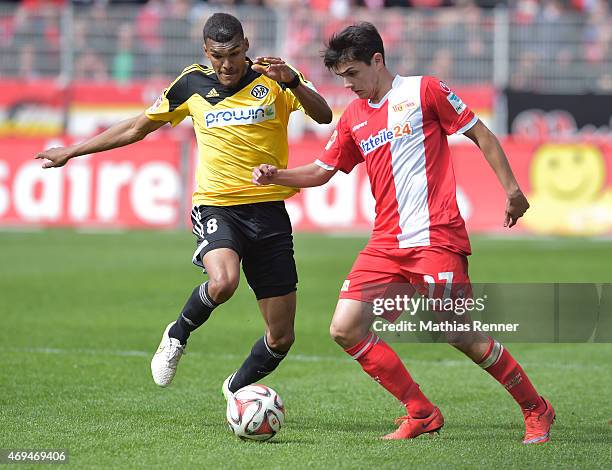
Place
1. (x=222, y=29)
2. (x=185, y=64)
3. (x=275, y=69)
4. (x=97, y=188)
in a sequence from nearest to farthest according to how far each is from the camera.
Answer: (x=275, y=69) < (x=222, y=29) < (x=97, y=188) < (x=185, y=64)

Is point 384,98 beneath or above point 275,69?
beneath

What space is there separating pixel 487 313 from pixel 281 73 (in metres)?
1.87

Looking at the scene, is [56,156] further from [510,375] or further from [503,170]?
[510,375]

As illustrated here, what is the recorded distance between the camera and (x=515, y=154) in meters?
19.7

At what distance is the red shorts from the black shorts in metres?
0.74

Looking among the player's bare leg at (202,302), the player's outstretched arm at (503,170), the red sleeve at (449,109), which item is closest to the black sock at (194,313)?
the player's bare leg at (202,302)

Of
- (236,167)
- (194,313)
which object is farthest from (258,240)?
(194,313)

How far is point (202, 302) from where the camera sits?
Answer: 6.80m

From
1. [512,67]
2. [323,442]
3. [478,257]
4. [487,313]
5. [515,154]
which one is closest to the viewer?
[323,442]

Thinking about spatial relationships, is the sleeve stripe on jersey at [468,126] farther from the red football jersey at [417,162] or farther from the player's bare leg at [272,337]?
the player's bare leg at [272,337]

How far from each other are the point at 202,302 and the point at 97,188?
1406cm

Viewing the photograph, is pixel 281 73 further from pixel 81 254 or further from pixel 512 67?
pixel 512 67

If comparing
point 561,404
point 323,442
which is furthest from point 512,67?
point 323,442

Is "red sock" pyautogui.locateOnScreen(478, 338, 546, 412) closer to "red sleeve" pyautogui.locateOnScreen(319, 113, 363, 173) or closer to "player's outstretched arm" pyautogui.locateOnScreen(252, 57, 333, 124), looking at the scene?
"red sleeve" pyautogui.locateOnScreen(319, 113, 363, 173)
